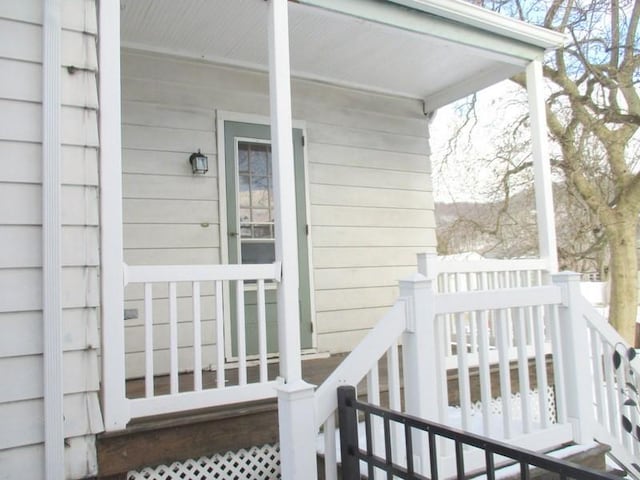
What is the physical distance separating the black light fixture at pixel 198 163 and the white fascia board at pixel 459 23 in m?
1.38

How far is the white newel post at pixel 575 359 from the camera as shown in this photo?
240cm

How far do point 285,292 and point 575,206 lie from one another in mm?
Answer: 8105

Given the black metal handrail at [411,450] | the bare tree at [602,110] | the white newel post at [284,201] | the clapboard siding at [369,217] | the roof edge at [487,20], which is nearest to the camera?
the black metal handrail at [411,450]

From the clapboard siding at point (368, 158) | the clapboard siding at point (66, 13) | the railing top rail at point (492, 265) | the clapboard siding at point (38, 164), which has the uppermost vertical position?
the clapboard siding at point (66, 13)

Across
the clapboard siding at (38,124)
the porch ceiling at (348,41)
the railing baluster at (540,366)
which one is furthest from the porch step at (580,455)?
the porch ceiling at (348,41)

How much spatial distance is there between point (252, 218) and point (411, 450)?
2.79 m

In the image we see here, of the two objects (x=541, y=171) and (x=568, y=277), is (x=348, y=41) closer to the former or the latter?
(x=541, y=171)

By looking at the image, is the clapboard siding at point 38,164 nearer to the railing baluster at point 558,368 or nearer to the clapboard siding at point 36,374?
the clapboard siding at point 36,374

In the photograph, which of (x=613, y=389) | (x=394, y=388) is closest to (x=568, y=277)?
(x=613, y=389)

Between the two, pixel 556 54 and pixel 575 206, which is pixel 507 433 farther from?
pixel 575 206

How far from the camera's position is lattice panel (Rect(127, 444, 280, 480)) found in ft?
7.39

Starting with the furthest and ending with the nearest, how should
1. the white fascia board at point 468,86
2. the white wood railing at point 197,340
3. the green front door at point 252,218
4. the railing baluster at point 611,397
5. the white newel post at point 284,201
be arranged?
the white fascia board at point 468,86 < the green front door at point 252,218 < the railing baluster at point 611,397 < the white newel post at point 284,201 < the white wood railing at point 197,340

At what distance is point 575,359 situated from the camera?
7.95 feet

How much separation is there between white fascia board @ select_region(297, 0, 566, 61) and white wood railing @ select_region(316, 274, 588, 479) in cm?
186
